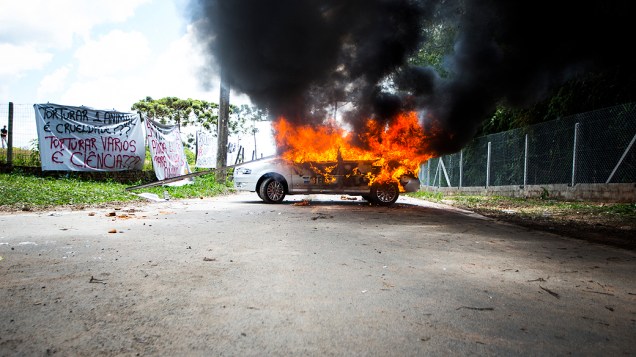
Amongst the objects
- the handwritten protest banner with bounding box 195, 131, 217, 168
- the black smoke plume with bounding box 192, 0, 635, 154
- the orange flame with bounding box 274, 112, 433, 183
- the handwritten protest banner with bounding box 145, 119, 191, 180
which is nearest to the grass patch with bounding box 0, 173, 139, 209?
the handwritten protest banner with bounding box 145, 119, 191, 180

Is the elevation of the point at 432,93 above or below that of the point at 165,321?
above

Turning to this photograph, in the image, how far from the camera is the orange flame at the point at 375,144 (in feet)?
36.5

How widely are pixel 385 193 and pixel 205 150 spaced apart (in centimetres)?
1375

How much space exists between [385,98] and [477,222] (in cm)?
434

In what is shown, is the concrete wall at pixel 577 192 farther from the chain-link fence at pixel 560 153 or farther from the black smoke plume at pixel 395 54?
the black smoke plume at pixel 395 54

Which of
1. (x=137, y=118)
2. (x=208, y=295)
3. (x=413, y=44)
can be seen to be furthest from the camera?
(x=137, y=118)

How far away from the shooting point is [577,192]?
11531 mm

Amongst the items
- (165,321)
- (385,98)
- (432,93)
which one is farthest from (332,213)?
(165,321)

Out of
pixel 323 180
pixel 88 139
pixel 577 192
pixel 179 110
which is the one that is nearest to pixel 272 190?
pixel 323 180

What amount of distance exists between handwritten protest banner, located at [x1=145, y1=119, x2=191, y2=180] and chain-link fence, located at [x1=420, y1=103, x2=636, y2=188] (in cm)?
1193

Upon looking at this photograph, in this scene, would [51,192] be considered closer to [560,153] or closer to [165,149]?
[165,149]

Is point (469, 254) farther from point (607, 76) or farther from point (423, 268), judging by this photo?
point (607, 76)

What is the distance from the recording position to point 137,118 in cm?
1517

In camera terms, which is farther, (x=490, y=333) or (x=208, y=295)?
(x=208, y=295)
